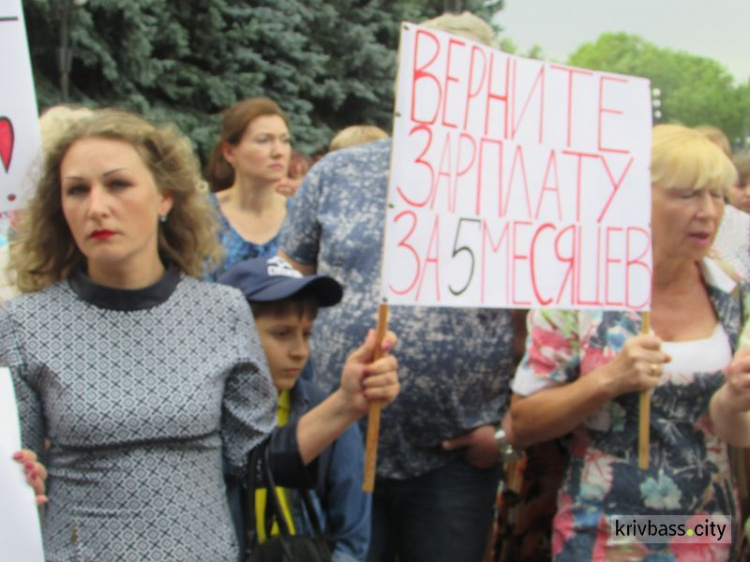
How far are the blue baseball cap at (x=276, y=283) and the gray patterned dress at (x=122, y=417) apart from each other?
43 centimetres

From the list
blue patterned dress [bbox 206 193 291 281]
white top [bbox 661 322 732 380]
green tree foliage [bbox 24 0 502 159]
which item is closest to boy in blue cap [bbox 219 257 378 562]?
white top [bbox 661 322 732 380]

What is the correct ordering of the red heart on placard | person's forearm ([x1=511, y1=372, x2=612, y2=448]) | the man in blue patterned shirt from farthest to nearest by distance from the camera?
the man in blue patterned shirt
the red heart on placard
person's forearm ([x1=511, y1=372, x2=612, y2=448])

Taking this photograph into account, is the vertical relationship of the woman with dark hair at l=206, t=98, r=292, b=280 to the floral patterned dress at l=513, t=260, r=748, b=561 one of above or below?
above

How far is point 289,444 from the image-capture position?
2.67 metres

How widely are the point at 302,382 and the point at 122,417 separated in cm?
78

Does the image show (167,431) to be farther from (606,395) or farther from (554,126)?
(554,126)

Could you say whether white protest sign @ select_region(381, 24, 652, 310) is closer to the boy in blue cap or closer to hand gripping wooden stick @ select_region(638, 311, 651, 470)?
hand gripping wooden stick @ select_region(638, 311, 651, 470)

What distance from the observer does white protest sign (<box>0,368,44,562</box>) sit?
7.14ft

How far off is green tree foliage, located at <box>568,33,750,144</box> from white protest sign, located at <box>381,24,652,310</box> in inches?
2803

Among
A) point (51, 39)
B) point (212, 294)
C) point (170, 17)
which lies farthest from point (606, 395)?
point (170, 17)

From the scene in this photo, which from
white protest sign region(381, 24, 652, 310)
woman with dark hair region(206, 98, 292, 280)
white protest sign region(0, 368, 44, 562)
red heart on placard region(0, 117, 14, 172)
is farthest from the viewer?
woman with dark hair region(206, 98, 292, 280)

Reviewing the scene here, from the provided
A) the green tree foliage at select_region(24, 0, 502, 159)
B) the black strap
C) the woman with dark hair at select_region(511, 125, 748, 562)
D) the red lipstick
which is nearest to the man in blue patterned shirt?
the woman with dark hair at select_region(511, 125, 748, 562)

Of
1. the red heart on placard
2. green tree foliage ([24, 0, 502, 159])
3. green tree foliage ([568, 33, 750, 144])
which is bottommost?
the red heart on placard

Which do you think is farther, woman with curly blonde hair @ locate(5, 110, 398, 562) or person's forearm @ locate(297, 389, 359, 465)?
person's forearm @ locate(297, 389, 359, 465)
